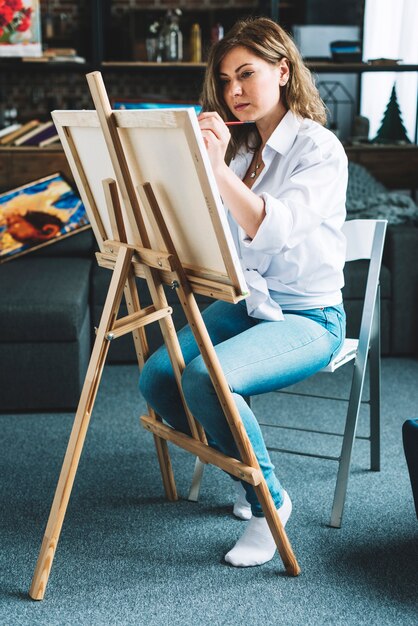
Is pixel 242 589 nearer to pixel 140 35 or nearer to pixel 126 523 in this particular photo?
pixel 126 523

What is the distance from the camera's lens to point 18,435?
2717mm

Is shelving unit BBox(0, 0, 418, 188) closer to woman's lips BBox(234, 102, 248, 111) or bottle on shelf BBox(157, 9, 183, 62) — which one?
bottle on shelf BBox(157, 9, 183, 62)

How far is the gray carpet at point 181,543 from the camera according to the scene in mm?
1718

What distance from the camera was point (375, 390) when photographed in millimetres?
2305

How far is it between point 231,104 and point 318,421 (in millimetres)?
1282

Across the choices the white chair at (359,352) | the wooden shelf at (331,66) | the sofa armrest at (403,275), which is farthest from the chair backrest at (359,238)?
the wooden shelf at (331,66)

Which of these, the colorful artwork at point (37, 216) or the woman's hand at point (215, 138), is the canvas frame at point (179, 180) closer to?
the woman's hand at point (215, 138)

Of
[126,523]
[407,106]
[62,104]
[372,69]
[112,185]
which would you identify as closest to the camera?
[112,185]

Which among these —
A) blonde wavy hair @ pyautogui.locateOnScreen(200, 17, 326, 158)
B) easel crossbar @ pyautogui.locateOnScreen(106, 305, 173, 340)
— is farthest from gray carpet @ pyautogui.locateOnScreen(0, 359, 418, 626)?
blonde wavy hair @ pyautogui.locateOnScreen(200, 17, 326, 158)

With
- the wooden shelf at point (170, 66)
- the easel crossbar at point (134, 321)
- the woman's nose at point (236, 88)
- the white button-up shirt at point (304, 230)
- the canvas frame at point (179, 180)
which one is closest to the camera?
the canvas frame at point (179, 180)

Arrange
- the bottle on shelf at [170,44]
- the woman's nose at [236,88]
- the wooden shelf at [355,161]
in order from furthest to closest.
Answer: the bottle on shelf at [170,44] < the wooden shelf at [355,161] < the woman's nose at [236,88]

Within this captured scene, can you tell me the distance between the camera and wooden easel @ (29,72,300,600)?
166 cm

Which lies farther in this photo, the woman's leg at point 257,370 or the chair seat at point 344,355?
the chair seat at point 344,355

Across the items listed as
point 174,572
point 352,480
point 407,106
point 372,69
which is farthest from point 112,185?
point 407,106
